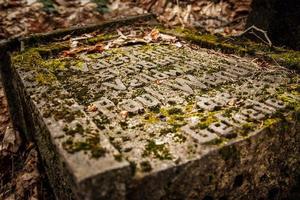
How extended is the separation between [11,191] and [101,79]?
4.86 feet

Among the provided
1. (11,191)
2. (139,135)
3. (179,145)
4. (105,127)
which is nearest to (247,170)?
(179,145)

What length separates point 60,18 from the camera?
520 cm

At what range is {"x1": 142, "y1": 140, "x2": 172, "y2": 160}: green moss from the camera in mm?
1748

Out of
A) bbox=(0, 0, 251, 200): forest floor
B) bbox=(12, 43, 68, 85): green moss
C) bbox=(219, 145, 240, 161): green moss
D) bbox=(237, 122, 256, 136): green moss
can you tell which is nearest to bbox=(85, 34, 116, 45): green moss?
bbox=(12, 43, 68, 85): green moss

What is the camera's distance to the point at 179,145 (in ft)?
6.09

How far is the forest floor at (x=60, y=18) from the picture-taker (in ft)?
11.3

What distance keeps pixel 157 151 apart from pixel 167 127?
0.29 meters

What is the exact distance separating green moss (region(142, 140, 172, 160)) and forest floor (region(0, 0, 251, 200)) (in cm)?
→ 174

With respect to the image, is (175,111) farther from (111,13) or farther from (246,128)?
(111,13)

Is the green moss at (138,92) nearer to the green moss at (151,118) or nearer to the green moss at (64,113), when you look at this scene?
the green moss at (151,118)

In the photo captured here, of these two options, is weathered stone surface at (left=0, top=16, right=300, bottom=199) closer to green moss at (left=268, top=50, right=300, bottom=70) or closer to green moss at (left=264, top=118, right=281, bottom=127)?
green moss at (left=264, top=118, right=281, bottom=127)

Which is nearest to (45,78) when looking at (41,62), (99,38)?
(41,62)

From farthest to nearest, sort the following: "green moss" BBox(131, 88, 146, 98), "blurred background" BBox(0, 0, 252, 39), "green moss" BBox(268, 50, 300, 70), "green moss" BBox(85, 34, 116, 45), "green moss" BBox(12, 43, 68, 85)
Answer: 1. "blurred background" BBox(0, 0, 252, 39)
2. "green moss" BBox(85, 34, 116, 45)
3. "green moss" BBox(268, 50, 300, 70)
4. "green moss" BBox(12, 43, 68, 85)
5. "green moss" BBox(131, 88, 146, 98)

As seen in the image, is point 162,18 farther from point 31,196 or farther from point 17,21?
point 31,196
